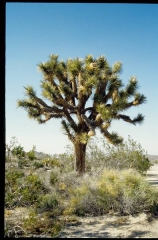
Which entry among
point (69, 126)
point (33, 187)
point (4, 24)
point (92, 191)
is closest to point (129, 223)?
point (92, 191)

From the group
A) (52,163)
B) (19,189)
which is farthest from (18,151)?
(52,163)

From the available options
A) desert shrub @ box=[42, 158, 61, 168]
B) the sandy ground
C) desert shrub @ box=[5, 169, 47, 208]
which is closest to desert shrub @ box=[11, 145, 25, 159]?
desert shrub @ box=[5, 169, 47, 208]

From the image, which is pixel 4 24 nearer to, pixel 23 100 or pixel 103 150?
pixel 23 100

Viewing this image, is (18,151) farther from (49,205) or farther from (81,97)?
(81,97)

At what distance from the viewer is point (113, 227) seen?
17.7 ft

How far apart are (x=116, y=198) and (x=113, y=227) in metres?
1.22

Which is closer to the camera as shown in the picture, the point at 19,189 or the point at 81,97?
the point at 19,189

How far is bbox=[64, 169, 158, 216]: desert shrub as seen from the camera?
6.31 meters

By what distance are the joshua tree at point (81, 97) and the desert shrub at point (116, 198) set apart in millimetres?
3401

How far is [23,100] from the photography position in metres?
11.3

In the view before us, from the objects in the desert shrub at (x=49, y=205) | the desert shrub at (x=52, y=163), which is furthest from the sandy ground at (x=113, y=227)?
the desert shrub at (x=52, y=163)
